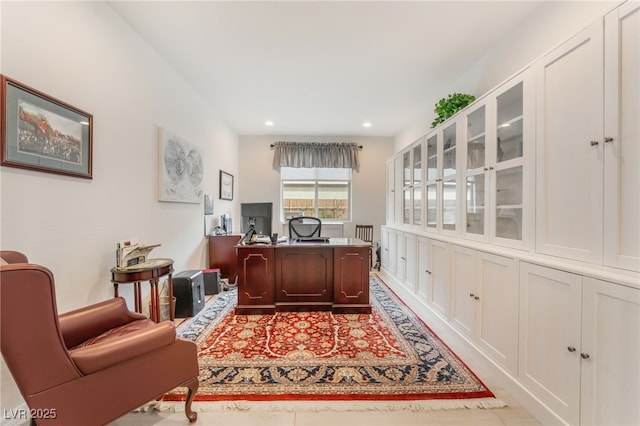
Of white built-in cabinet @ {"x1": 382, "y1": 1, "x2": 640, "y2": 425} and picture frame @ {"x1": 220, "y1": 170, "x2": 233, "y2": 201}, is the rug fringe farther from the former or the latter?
picture frame @ {"x1": 220, "y1": 170, "x2": 233, "y2": 201}

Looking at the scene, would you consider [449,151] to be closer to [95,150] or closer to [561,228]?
[561,228]

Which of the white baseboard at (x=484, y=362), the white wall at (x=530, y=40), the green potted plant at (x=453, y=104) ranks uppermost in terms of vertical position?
the white wall at (x=530, y=40)

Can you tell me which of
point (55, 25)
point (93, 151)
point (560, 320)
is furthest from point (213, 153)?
point (560, 320)

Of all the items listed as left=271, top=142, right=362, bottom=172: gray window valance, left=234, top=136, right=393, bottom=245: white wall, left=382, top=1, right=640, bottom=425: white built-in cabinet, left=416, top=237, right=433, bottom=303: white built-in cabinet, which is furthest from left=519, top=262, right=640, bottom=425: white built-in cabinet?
left=271, top=142, right=362, bottom=172: gray window valance

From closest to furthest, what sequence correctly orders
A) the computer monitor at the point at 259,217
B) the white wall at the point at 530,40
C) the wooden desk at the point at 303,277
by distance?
the white wall at the point at 530,40, the wooden desk at the point at 303,277, the computer monitor at the point at 259,217

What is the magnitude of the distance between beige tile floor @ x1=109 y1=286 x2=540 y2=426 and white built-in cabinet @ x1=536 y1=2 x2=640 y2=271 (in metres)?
1.07

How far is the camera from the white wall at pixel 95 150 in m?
1.52

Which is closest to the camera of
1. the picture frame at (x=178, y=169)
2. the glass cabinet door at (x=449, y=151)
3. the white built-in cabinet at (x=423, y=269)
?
the glass cabinet door at (x=449, y=151)

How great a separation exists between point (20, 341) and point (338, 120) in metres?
4.57

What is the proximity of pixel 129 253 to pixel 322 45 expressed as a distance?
2636 millimetres

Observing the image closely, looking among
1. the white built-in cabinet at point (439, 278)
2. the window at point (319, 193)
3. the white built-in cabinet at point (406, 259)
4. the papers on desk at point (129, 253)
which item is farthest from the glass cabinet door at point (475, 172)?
the window at point (319, 193)

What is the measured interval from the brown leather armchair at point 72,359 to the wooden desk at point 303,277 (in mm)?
1593

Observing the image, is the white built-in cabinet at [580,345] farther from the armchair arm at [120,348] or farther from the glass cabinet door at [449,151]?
the armchair arm at [120,348]

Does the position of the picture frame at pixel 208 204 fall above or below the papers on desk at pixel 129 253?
above
